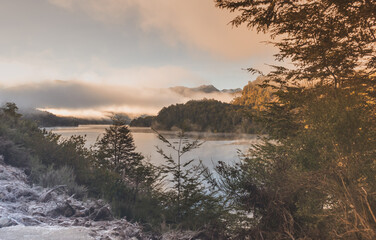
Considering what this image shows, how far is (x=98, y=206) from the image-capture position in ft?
14.7

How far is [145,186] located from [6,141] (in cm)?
484

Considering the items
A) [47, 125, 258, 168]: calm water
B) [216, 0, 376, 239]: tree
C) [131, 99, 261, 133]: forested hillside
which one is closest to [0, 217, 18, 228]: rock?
[216, 0, 376, 239]: tree

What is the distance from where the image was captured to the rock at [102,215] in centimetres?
412

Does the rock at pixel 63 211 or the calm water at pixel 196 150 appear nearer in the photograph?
the rock at pixel 63 211

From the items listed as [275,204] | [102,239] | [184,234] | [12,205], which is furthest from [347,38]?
[12,205]

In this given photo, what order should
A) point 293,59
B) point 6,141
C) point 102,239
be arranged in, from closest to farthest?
point 102,239
point 6,141
point 293,59

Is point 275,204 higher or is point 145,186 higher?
point 275,204

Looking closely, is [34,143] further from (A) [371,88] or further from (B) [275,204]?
(A) [371,88]

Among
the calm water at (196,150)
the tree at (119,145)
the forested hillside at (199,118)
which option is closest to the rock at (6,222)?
the calm water at (196,150)

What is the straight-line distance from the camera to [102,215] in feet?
13.9

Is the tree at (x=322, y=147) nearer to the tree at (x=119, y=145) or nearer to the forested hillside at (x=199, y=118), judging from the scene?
the tree at (x=119, y=145)

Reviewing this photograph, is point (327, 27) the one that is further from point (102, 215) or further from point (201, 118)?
point (201, 118)

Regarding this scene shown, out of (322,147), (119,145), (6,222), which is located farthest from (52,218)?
(119,145)

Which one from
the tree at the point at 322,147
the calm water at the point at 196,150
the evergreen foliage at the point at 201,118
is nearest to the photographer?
the tree at the point at 322,147
